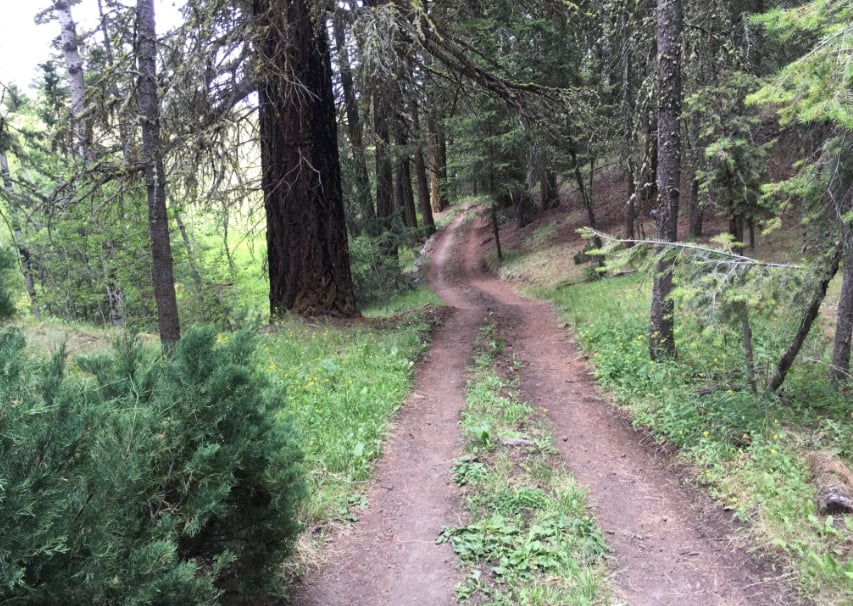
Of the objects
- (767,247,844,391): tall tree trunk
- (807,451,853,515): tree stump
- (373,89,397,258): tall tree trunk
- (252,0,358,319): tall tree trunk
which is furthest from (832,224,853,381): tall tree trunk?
(373,89,397,258): tall tree trunk

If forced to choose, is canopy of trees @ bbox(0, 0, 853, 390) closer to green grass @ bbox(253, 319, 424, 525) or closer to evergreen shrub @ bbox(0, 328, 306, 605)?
green grass @ bbox(253, 319, 424, 525)

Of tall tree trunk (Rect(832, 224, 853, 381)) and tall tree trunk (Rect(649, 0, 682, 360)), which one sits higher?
tall tree trunk (Rect(649, 0, 682, 360))

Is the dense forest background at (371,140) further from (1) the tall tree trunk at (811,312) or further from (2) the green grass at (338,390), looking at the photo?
(2) the green grass at (338,390)

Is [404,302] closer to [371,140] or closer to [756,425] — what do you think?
[371,140]

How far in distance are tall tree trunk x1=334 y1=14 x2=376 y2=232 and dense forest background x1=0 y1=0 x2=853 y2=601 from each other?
8 centimetres

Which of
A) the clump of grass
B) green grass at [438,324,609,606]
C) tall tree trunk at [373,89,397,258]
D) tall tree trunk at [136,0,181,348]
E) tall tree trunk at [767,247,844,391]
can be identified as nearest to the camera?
green grass at [438,324,609,606]

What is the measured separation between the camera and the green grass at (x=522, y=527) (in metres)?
3.26

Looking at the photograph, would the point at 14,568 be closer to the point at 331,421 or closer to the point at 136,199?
the point at 331,421

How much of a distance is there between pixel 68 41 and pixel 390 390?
11764 mm

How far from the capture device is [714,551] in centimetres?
371

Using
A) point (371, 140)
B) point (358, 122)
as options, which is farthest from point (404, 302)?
point (358, 122)

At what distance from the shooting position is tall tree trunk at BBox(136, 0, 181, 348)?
5773 millimetres

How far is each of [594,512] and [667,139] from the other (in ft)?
16.9

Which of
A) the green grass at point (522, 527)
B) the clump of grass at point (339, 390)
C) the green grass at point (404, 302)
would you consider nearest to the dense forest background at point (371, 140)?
the green grass at point (404, 302)
